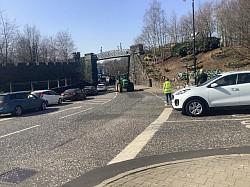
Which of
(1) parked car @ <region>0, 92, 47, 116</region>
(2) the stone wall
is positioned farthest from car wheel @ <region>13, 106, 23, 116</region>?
(2) the stone wall

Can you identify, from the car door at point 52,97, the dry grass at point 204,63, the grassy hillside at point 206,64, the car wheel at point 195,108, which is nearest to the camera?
the car wheel at point 195,108

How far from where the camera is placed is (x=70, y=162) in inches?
247

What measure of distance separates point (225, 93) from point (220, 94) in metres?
0.18

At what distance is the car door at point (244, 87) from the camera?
10750mm

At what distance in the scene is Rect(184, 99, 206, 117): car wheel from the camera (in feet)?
36.6

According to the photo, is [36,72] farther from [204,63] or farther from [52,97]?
[204,63]

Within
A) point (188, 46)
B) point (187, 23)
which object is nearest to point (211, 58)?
point (188, 46)

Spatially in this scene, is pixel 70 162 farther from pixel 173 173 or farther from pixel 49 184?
pixel 173 173

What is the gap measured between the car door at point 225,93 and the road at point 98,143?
541mm

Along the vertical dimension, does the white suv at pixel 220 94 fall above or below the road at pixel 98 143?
above

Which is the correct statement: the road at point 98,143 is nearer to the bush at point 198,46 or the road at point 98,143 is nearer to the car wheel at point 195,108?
the car wheel at point 195,108

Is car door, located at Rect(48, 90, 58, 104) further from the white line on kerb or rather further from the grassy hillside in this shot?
the grassy hillside

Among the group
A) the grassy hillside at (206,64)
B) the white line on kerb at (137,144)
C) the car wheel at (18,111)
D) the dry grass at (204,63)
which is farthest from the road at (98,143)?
the dry grass at (204,63)

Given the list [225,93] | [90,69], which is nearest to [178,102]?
[225,93]
